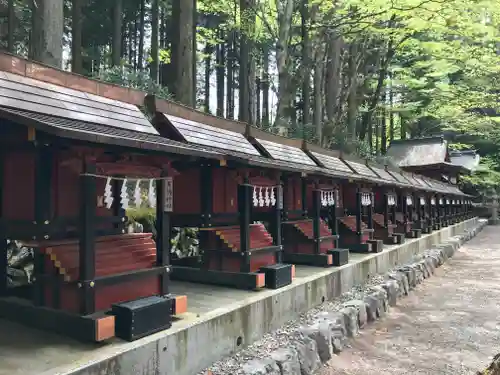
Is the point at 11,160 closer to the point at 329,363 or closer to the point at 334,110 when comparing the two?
the point at 329,363

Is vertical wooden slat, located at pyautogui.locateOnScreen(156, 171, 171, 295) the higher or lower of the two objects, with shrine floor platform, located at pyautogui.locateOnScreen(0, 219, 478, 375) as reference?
higher

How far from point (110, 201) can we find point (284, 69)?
1051 centimetres

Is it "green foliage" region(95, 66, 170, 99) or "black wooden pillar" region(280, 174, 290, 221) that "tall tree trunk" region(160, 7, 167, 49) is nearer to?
"green foliage" region(95, 66, 170, 99)

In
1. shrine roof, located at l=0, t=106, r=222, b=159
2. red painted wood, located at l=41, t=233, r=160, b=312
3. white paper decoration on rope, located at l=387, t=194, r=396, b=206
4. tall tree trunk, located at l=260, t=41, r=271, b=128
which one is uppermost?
tall tree trunk, located at l=260, t=41, r=271, b=128

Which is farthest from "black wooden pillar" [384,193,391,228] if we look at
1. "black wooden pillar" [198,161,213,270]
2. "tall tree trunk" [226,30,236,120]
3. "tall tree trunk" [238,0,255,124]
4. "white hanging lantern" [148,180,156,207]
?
"tall tree trunk" [226,30,236,120]

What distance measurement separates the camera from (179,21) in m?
11.4

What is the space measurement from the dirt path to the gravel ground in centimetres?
69

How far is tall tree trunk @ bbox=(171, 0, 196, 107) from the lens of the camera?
1116 centimetres

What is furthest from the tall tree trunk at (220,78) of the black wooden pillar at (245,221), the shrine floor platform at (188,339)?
the shrine floor platform at (188,339)

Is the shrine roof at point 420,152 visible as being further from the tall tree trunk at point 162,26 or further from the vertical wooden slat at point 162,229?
the vertical wooden slat at point 162,229

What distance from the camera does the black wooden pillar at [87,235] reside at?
13.6 feet

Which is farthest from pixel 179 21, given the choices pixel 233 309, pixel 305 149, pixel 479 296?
pixel 479 296

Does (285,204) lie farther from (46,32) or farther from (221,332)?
(46,32)

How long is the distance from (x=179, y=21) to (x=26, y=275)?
7.40m
